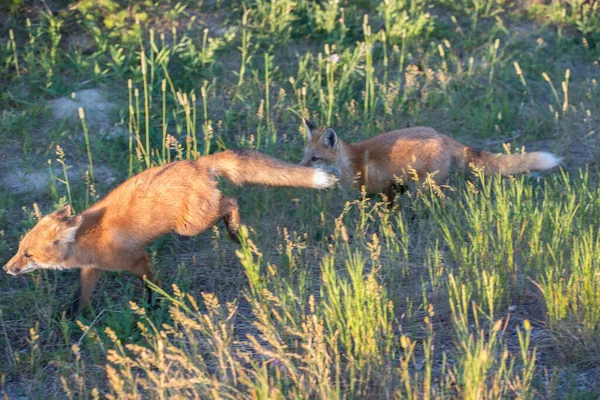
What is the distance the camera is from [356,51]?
7695mm

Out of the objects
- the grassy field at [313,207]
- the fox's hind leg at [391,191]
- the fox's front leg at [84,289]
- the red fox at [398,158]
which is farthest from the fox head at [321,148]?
Answer: the fox's front leg at [84,289]

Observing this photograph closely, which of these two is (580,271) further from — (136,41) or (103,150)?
(136,41)

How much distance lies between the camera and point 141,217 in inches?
191

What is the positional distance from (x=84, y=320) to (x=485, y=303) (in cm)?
244

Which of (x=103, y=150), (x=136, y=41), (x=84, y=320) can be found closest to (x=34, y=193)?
(x=103, y=150)

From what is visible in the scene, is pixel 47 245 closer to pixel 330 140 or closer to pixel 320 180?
pixel 320 180

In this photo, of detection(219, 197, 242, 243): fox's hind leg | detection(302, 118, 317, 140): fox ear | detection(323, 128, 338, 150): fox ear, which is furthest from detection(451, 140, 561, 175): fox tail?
detection(219, 197, 242, 243): fox's hind leg

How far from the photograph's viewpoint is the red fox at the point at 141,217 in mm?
4676

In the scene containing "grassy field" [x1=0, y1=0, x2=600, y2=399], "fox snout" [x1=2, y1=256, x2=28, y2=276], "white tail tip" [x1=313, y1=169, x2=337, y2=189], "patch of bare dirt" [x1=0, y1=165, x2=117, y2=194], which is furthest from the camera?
"patch of bare dirt" [x1=0, y1=165, x2=117, y2=194]

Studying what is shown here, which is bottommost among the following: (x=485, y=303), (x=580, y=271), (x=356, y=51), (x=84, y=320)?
(x=84, y=320)

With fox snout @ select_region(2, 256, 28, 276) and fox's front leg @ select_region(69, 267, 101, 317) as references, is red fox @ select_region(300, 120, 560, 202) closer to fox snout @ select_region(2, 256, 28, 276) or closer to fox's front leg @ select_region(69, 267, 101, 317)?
fox's front leg @ select_region(69, 267, 101, 317)

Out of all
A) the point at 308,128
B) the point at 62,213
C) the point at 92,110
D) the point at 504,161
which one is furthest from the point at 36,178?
the point at 504,161

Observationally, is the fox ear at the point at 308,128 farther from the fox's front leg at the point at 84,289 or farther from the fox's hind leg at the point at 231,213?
the fox's front leg at the point at 84,289

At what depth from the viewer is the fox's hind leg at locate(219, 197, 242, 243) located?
5188 mm
